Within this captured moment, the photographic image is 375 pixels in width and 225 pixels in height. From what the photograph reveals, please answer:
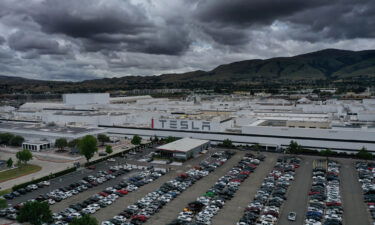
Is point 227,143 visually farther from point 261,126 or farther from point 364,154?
point 364,154

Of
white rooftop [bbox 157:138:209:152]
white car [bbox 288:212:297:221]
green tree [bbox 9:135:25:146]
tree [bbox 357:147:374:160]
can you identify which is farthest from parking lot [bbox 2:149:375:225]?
green tree [bbox 9:135:25:146]

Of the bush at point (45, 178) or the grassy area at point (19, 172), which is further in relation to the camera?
the grassy area at point (19, 172)

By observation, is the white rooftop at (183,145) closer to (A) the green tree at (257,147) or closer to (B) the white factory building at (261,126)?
(B) the white factory building at (261,126)

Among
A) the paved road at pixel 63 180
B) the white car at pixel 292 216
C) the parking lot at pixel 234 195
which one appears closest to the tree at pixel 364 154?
the parking lot at pixel 234 195

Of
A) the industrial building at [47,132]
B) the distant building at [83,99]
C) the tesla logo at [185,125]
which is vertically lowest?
the industrial building at [47,132]

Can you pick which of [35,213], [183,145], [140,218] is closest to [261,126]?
[183,145]

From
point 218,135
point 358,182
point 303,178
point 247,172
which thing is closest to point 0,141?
point 218,135
